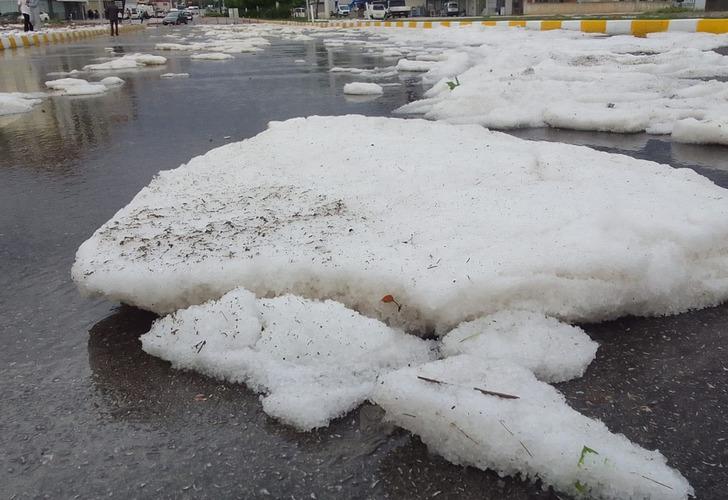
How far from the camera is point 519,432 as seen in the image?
1224 mm

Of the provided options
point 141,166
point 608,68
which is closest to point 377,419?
point 141,166

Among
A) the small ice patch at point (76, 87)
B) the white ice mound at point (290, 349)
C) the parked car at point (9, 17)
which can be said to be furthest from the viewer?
the parked car at point (9, 17)

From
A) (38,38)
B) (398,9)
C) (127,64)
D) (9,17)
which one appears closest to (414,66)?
(127,64)

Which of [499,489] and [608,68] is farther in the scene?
[608,68]

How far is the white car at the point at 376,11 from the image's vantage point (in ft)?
130

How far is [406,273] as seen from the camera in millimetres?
1775

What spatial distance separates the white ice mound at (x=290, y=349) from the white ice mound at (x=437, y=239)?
13 centimetres

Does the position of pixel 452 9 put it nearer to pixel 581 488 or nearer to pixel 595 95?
pixel 595 95

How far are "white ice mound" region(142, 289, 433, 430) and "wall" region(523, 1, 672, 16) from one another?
33.3 m

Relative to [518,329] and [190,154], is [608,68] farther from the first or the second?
[518,329]

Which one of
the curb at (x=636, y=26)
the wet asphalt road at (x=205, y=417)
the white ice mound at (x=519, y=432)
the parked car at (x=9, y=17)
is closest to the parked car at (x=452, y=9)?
the curb at (x=636, y=26)

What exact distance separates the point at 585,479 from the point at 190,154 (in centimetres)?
367

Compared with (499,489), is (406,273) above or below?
above

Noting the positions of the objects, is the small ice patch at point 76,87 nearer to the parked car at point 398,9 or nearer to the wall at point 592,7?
the wall at point 592,7
